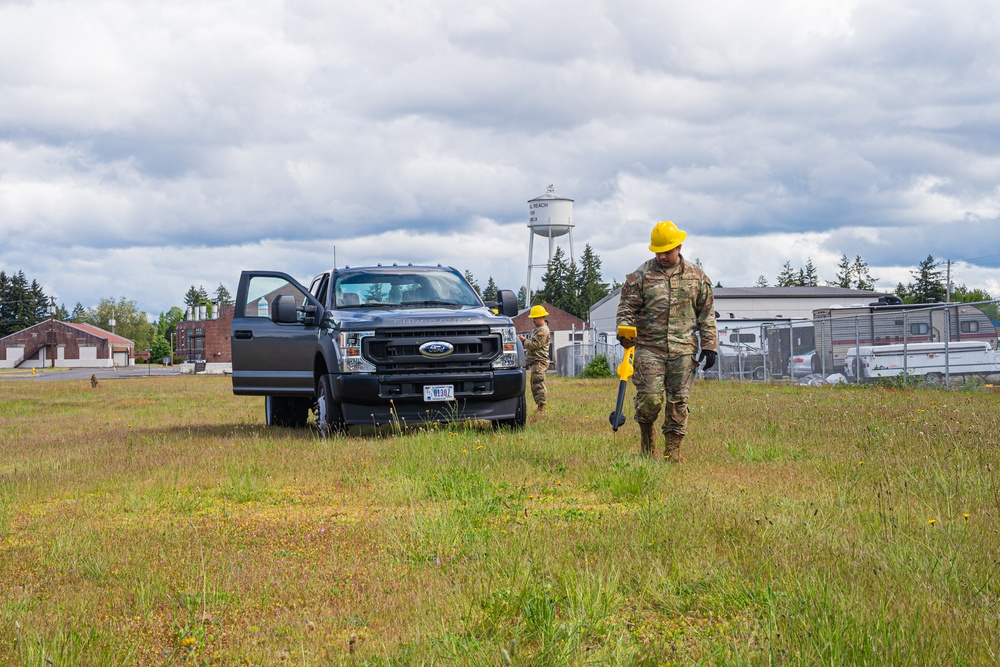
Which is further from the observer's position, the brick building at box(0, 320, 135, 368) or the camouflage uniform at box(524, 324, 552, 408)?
the brick building at box(0, 320, 135, 368)

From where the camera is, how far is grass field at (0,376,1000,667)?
3.50 m

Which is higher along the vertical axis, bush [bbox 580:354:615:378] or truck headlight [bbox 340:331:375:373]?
truck headlight [bbox 340:331:375:373]

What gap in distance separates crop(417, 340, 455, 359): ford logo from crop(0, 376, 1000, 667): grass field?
1.83m

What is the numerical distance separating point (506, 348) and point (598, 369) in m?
29.6

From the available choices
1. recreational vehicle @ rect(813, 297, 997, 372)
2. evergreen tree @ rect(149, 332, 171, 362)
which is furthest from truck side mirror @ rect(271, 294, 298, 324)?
evergreen tree @ rect(149, 332, 171, 362)

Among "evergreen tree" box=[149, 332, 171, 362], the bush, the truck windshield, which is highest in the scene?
"evergreen tree" box=[149, 332, 171, 362]

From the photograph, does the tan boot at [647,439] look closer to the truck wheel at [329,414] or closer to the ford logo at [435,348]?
the ford logo at [435,348]

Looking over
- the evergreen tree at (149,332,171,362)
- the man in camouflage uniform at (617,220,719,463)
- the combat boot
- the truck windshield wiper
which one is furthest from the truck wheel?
the evergreen tree at (149,332,171,362)

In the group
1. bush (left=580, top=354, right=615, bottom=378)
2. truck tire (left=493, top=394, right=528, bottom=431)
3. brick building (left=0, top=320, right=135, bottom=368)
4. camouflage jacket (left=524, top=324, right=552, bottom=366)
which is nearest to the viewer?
truck tire (left=493, top=394, right=528, bottom=431)

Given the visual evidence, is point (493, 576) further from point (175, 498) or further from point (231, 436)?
point (231, 436)

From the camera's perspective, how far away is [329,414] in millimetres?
11695

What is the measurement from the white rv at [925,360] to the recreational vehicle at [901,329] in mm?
243

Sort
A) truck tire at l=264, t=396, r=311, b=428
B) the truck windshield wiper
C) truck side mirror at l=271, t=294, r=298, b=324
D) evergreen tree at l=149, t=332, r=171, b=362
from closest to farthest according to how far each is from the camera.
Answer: truck side mirror at l=271, t=294, r=298, b=324 < the truck windshield wiper < truck tire at l=264, t=396, r=311, b=428 < evergreen tree at l=149, t=332, r=171, b=362

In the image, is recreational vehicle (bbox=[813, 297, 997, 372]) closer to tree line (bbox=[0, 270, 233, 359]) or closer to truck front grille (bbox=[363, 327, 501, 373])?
truck front grille (bbox=[363, 327, 501, 373])
